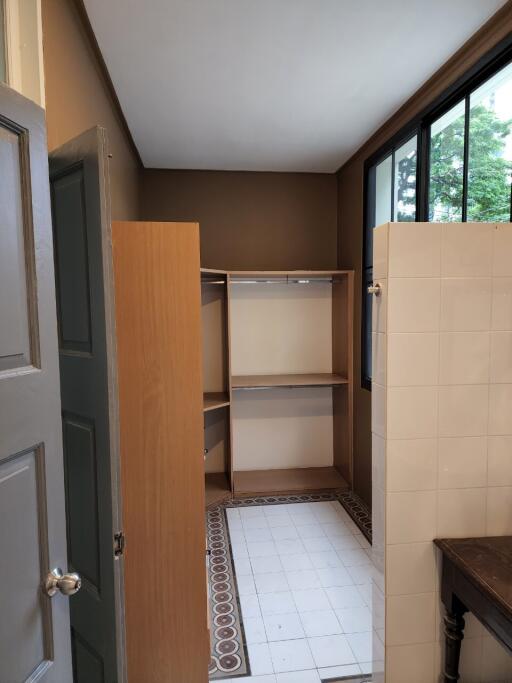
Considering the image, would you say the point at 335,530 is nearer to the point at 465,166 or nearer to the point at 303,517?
the point at 303,517

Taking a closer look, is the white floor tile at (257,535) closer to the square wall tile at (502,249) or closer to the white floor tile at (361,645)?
the white floor tile at (361,645)

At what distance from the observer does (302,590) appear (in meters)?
2.30

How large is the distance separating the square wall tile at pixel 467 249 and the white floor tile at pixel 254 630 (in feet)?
6.05

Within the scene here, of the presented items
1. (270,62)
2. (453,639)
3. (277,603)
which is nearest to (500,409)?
(453,639)

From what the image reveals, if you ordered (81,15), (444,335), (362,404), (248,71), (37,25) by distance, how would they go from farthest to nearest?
(362,404) → (248,71) → (81,15) → (444,335) → (37,25)

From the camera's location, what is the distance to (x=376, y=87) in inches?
90.7

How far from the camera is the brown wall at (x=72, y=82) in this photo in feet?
4.50

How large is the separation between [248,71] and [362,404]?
2.41m

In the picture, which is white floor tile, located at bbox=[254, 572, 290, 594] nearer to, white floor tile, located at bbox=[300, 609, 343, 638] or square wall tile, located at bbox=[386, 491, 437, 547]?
white floor tile, located at bbox=[300, 609, 343, 638]

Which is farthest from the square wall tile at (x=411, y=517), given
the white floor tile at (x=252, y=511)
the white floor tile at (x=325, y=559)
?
the white floor tile at (x=252, y=511)

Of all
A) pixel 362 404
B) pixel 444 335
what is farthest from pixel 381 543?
pixel 362 404

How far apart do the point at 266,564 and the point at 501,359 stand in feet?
6.17

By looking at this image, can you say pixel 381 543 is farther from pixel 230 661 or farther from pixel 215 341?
pixel 215 341

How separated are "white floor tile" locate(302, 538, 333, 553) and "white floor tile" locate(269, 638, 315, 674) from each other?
743 mm
